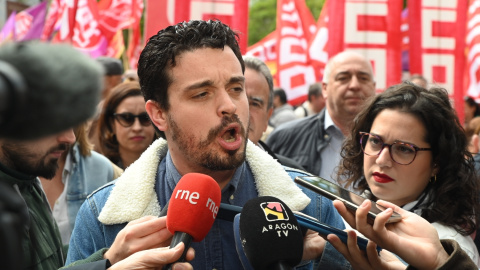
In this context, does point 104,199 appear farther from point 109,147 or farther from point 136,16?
point 136,16

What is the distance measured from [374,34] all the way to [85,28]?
5.30 m

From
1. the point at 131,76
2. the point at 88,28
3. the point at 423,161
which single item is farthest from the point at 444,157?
the point at 88,28

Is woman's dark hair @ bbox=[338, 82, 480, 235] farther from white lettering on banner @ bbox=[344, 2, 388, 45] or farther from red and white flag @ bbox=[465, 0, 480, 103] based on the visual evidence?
red and white flag @ bbox=[465, 0, 480, 103]

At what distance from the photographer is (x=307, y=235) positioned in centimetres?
235

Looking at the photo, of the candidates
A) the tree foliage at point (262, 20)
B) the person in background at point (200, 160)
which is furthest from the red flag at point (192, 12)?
the tree foliage at point (262, 20)

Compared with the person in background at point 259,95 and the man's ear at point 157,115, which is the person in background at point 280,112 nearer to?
the person in background at point 259,95

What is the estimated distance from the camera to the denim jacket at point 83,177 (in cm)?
446

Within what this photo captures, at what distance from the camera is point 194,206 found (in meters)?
1.96

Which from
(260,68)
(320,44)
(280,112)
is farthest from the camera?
(280,112)

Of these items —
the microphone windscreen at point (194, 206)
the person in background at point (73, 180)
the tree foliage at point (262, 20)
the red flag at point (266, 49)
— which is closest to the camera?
the microphone windscreen at point (194, 206)

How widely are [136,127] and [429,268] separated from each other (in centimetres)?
370

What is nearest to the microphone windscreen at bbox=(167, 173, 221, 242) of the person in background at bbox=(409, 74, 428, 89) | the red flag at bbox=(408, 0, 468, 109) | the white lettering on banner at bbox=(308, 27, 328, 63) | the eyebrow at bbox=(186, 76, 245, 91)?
the eyebrow at bbox=(186, 76, 245, 91)

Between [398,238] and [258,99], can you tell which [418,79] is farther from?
[398,238]

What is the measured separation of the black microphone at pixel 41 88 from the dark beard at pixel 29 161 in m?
1.79
